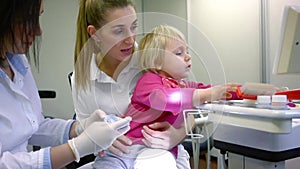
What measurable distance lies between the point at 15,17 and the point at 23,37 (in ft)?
0.19

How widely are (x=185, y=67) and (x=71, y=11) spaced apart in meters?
2.54

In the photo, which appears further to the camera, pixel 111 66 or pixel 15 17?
pixel 111 66

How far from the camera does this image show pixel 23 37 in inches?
32.8

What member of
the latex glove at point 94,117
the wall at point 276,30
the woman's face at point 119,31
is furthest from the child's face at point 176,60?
the wall at point 276,30

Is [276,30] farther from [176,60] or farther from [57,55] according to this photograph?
[57,55]

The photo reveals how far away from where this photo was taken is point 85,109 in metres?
0.97

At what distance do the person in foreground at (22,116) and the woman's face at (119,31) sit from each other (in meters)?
0.18

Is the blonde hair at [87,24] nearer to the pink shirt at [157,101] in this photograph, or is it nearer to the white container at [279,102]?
the pink shirt at [157,101]

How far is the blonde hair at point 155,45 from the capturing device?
0.89 meters

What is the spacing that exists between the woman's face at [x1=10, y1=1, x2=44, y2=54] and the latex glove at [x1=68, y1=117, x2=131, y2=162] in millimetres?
276

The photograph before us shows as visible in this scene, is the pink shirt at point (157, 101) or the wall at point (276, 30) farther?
the wall at point (276, 30)

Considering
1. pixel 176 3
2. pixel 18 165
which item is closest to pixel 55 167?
pixel 18 165

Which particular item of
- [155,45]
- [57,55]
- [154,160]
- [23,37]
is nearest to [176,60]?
[155,45]

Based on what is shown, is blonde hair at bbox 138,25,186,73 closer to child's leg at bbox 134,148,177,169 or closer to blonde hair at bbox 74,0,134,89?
blonde hair at bbox 74,0,134,89
